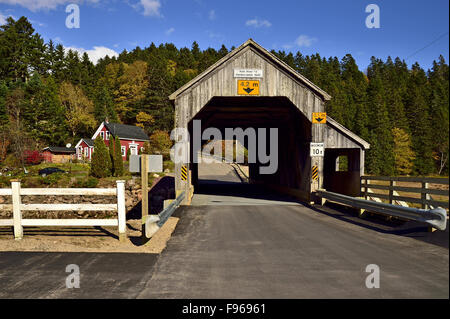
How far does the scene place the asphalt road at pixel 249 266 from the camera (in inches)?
169

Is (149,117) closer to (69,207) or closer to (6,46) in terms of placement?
(6,46)

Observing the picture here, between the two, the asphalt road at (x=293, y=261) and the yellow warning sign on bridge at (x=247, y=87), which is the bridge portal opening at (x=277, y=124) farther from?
the asphalt road at (x=293, y=261)

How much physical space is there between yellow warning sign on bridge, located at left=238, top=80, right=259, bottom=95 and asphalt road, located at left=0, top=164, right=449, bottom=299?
761cm

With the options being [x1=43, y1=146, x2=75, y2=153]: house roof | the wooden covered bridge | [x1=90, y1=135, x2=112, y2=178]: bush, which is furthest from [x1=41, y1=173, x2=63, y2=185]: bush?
[x1=43, y1=146, x2=75, y2=153]: house roof

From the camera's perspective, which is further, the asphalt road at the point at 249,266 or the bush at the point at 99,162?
the bush at the point at 99,162

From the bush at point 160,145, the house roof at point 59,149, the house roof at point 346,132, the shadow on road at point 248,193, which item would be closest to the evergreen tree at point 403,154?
the bush at point 160,145

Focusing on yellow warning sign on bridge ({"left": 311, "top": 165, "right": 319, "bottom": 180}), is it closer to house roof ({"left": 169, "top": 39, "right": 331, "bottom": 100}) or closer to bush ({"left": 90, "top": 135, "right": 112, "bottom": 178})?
house roof ({"left": 169, "top": 39, "right": 331, "bottom": 100})

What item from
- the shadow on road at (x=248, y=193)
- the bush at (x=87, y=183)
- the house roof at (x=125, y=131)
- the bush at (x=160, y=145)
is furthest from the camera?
the bush at (x=160, y=145)

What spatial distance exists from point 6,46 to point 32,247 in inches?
3083

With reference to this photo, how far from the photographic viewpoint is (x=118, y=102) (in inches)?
3268

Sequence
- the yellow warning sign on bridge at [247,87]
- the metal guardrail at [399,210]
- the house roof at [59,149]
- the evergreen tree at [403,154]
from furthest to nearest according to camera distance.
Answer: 1. the evergreen tree at [403,154]
2. the house roof at [59,149]
3. the yellow warning sign on bridge at [247,87]
4. the metal guardrail at [399,210]

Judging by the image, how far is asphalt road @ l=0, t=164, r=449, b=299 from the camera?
169 inches

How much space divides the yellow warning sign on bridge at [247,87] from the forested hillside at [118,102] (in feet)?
104

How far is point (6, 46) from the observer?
66.4m
